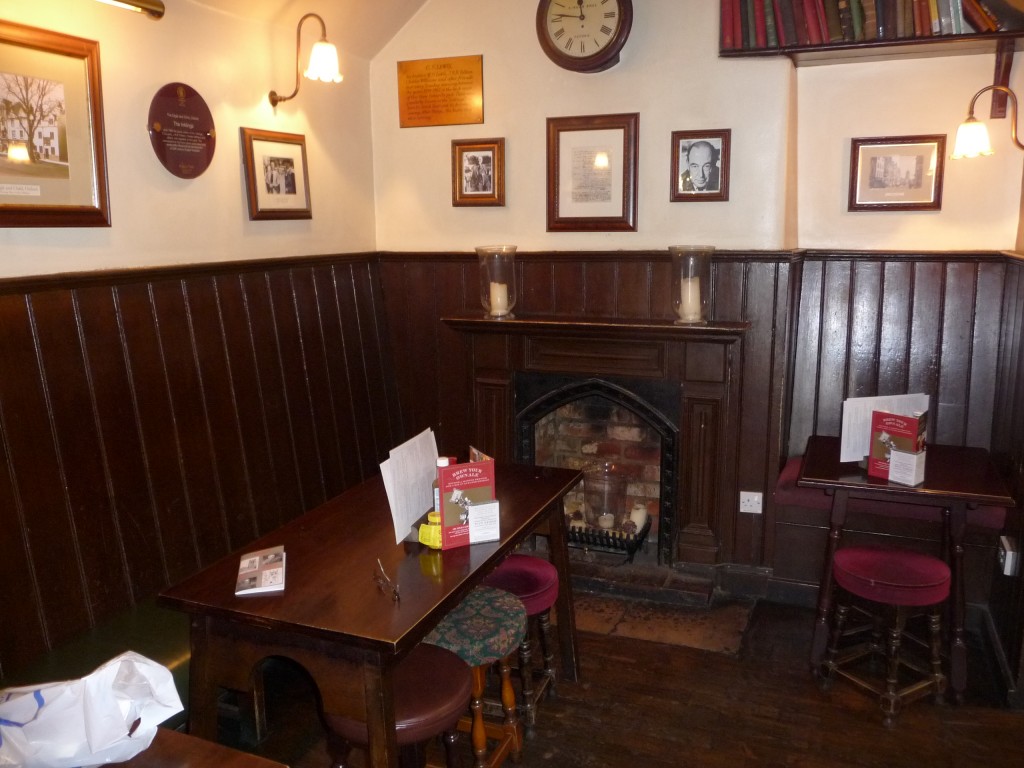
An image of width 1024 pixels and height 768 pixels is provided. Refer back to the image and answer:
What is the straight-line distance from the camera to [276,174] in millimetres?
3227

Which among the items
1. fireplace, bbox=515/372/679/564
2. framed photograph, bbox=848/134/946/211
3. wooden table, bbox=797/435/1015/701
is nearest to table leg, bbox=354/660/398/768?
wooden table, bbox=797/435/1015/701

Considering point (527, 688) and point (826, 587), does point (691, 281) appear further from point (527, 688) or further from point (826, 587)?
point (527, 688)

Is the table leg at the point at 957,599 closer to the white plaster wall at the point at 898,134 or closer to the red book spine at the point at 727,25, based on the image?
the white plaster wall at the point at 898,134

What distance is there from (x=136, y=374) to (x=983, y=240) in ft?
10.5

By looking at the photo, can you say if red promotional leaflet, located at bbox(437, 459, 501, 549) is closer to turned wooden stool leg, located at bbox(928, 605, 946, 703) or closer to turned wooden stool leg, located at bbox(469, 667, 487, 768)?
turned wooden stool leg, located at bbox(469, 667, 487, 768)

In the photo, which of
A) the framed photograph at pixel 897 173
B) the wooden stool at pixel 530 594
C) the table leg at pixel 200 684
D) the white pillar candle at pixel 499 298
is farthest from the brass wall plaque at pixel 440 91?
the table leg at pixel 200 684

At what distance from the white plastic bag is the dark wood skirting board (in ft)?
3.51

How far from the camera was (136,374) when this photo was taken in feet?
8.41

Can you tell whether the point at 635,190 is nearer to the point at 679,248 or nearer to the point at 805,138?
the point at 679,248

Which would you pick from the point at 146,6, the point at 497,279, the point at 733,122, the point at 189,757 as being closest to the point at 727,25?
the point at 733,122

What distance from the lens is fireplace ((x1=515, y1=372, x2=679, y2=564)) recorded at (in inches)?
139

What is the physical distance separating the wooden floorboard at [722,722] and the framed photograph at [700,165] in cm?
185

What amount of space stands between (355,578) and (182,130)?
1.77 meters

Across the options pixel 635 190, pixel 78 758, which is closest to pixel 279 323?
pixel 635 190
